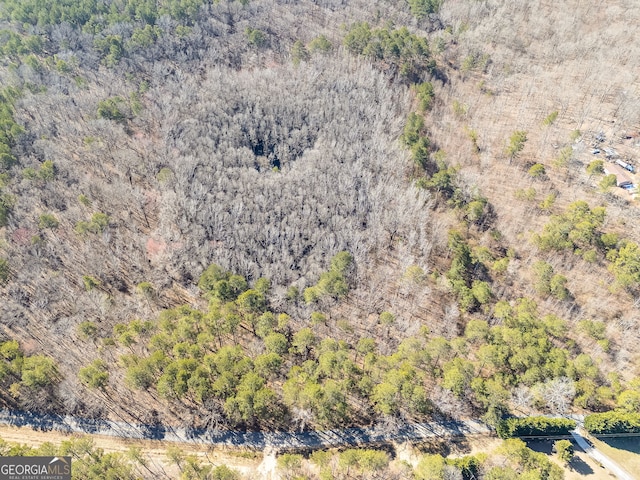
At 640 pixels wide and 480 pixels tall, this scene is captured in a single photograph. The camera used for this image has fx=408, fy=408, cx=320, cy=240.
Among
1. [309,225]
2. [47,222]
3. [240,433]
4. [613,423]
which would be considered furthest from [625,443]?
[47,222]

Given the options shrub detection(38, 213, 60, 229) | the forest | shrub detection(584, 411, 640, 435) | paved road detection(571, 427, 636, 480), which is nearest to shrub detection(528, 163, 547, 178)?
the forest

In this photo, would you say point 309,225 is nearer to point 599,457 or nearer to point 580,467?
point 580,467

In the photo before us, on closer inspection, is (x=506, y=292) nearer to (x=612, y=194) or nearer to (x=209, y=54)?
(x=612, y=194)

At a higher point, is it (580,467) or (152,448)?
(580,467)

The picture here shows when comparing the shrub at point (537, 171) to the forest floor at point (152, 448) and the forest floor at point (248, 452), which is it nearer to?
the forest floor at point (248, 452)

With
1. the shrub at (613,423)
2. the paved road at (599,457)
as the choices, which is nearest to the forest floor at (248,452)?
the paved road at (599,457)

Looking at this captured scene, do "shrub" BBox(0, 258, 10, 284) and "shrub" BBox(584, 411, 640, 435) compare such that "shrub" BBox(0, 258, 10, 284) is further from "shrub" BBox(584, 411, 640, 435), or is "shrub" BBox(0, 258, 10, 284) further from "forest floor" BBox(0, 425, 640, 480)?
"shrub" BBox(584, 411, 640, 435)
